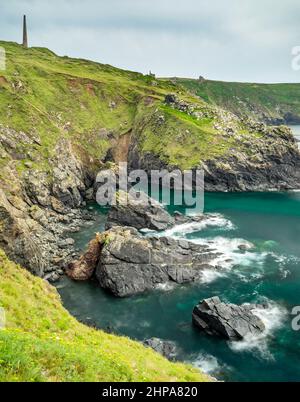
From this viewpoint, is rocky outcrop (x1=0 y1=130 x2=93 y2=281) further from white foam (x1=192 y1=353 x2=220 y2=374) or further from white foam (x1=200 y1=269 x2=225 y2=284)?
white foam (x1=192 y1=353 x2=220 y2=374)

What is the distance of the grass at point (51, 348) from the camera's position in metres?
16.6

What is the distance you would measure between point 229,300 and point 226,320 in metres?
8.60

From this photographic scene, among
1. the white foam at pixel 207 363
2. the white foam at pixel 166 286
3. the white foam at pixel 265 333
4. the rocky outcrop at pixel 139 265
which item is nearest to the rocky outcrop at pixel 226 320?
the white foam at pixel 265 333

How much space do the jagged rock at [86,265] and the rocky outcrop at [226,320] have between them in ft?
73.3

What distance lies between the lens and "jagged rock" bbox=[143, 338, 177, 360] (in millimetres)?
45281

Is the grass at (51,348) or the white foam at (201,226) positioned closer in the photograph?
the grass at (51,348)

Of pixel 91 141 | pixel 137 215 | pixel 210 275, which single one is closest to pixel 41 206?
pixel 137 215

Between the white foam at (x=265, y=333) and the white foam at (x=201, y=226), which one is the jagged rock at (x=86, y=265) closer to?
the white foam at (x=201, y=226)

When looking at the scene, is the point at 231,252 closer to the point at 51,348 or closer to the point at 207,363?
the point at 207,363

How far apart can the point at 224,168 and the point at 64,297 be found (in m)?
95.2
